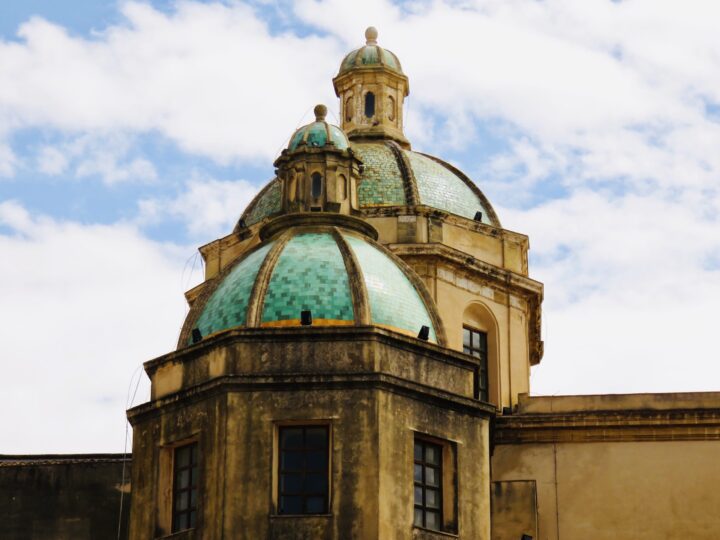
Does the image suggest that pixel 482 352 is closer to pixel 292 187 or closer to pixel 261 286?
pixel 292 187

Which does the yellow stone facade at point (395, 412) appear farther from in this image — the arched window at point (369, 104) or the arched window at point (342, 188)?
the arched window at point (369, 104)

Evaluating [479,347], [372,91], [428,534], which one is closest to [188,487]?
[428,534]

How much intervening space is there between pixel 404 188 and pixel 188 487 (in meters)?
12.7

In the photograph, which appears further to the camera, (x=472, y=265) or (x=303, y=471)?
(x=472, y=265)

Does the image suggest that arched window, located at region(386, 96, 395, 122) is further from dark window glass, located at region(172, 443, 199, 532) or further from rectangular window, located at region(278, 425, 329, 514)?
rectangular window, located at region(278, 425, 329, 514)

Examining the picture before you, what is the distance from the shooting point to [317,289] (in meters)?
30.2

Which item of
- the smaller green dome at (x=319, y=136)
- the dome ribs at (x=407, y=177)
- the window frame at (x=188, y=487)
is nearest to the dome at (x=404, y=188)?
the dome ribs at (x=407, y=177)

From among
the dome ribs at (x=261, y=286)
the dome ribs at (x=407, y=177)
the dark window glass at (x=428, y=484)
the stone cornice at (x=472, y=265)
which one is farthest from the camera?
the dome ribs at (x=407, y=177)

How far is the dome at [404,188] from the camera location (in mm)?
40500

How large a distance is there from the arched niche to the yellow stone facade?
0.04m

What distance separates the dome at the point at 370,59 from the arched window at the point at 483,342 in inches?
294

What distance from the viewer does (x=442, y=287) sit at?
38875 millimetres

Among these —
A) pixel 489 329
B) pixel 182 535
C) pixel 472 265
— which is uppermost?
pixel 472 265

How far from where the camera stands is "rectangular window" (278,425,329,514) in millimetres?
28562
